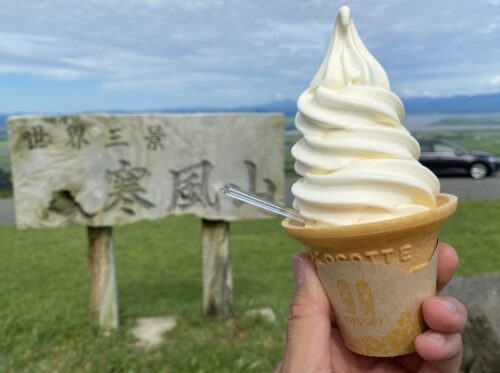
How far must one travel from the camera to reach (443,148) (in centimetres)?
1359

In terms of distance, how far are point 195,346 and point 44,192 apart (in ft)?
5.54

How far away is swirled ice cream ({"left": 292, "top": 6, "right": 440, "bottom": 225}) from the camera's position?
162 cm

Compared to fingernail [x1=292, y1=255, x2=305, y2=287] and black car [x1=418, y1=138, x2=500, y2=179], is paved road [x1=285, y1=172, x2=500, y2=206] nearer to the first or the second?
black car [x1=418, y1=138, x2=500, y2=179]

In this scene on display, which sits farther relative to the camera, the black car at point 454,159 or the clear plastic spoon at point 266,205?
the black car at point 454,159

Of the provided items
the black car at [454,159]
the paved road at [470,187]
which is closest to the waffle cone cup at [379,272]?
the paved road at [470,187]

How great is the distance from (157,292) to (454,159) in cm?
999

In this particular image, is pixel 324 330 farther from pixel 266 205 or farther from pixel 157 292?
pixel 157 292

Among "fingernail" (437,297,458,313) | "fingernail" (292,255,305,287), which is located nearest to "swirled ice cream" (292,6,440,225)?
"fingernail" (292,255,305,287)

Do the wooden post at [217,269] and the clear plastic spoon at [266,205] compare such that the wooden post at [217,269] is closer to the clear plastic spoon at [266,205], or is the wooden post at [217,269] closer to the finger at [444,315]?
the clear plastic spoon at [266,205]

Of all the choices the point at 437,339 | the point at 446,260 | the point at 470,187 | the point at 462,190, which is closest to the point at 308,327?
the point at 437,339

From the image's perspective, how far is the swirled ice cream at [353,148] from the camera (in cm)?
162

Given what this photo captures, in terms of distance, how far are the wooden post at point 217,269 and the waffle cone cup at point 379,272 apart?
3.02 m

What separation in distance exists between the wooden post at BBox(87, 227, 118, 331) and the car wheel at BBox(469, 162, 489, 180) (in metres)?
11.6

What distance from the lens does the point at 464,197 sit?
37.3ft
